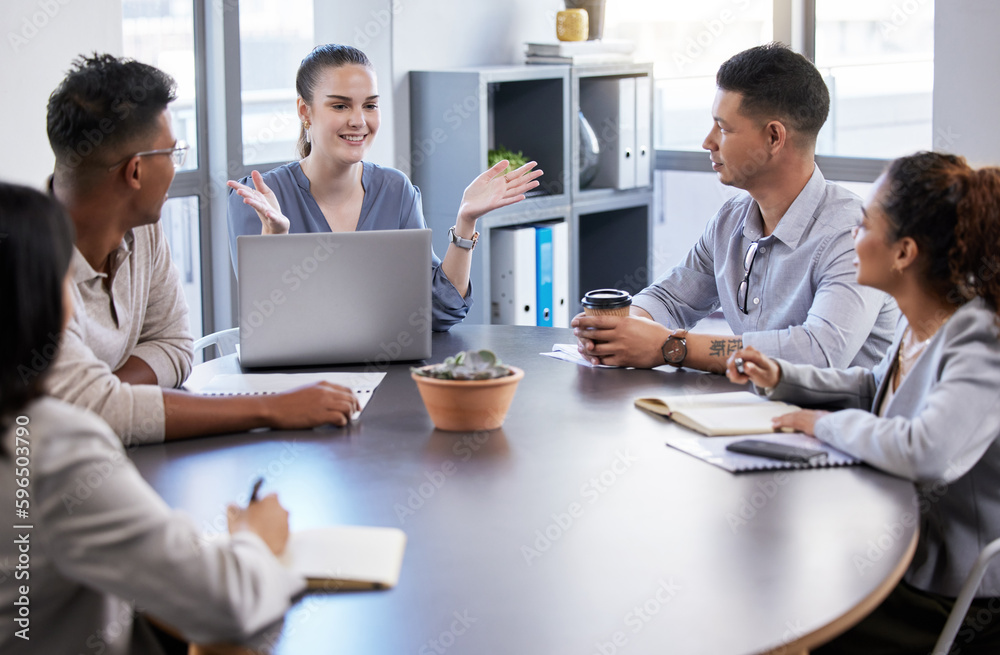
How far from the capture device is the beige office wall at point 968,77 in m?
3.21

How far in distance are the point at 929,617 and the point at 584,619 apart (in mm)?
773

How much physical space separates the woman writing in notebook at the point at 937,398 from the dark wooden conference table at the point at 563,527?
0.09 meters

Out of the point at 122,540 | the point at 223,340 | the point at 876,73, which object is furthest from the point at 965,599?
the point at 876,73

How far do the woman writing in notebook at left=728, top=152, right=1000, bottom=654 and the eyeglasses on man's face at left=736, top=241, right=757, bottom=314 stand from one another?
611mm

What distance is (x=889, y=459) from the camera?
1.44 metres

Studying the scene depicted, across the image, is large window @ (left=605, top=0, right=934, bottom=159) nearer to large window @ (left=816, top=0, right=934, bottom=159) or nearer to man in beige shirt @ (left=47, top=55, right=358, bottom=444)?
large window @ (left=816, top=0, right=934, bottom=159)

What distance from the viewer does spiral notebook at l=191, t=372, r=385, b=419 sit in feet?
6.11

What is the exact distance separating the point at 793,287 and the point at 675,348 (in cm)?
36

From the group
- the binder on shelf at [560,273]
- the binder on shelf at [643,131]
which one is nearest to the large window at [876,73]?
the binder on shelf at [643,131]

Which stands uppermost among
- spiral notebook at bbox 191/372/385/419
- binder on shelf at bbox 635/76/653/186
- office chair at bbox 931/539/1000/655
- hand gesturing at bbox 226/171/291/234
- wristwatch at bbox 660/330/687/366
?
binder on shelf at bbox 635/76/653/186

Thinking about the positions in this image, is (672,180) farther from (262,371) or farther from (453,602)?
(453,602)
